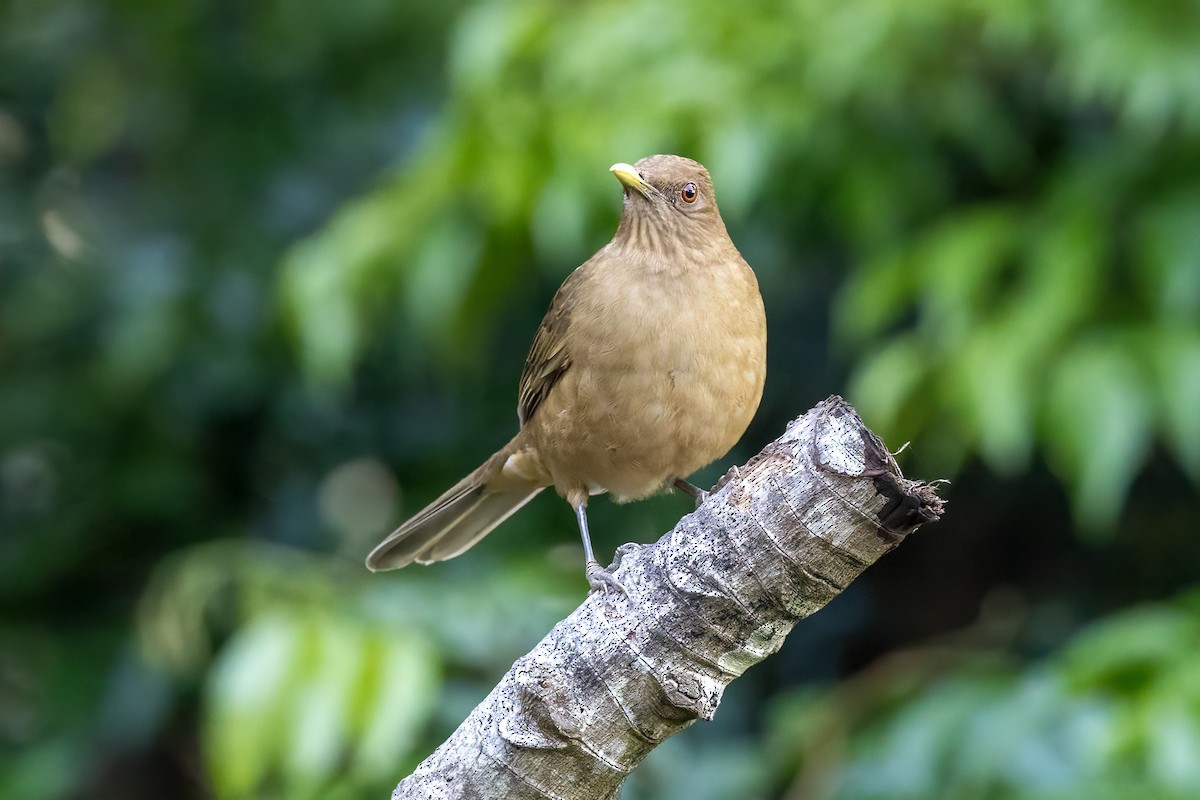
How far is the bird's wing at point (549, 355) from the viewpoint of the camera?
3600 millimetres

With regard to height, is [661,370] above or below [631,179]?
below

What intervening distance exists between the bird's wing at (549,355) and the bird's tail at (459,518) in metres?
0.35

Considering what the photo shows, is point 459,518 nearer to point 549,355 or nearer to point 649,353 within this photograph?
point 549,355

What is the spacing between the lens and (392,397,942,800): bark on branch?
2.15m

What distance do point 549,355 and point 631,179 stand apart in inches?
19.3

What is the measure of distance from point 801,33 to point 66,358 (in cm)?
326

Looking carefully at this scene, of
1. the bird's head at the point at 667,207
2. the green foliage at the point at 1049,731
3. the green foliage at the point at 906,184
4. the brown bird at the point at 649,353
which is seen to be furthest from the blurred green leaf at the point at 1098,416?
the bird's head at the point at 667,207

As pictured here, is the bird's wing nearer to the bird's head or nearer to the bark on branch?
the bird's head

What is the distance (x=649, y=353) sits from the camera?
3281mm

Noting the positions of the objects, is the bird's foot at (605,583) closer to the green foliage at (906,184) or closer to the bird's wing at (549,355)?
the bird's wing at (549,355)

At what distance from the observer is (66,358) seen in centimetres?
576

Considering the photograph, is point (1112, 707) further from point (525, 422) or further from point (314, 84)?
point (314, 84)

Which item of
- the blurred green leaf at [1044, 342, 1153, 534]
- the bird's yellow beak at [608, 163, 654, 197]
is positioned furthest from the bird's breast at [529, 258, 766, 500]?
the blurred green leaf at [1044, 342, 1153, 534]

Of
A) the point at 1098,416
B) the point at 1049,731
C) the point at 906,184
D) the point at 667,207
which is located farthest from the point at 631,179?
the point at 1049,731
